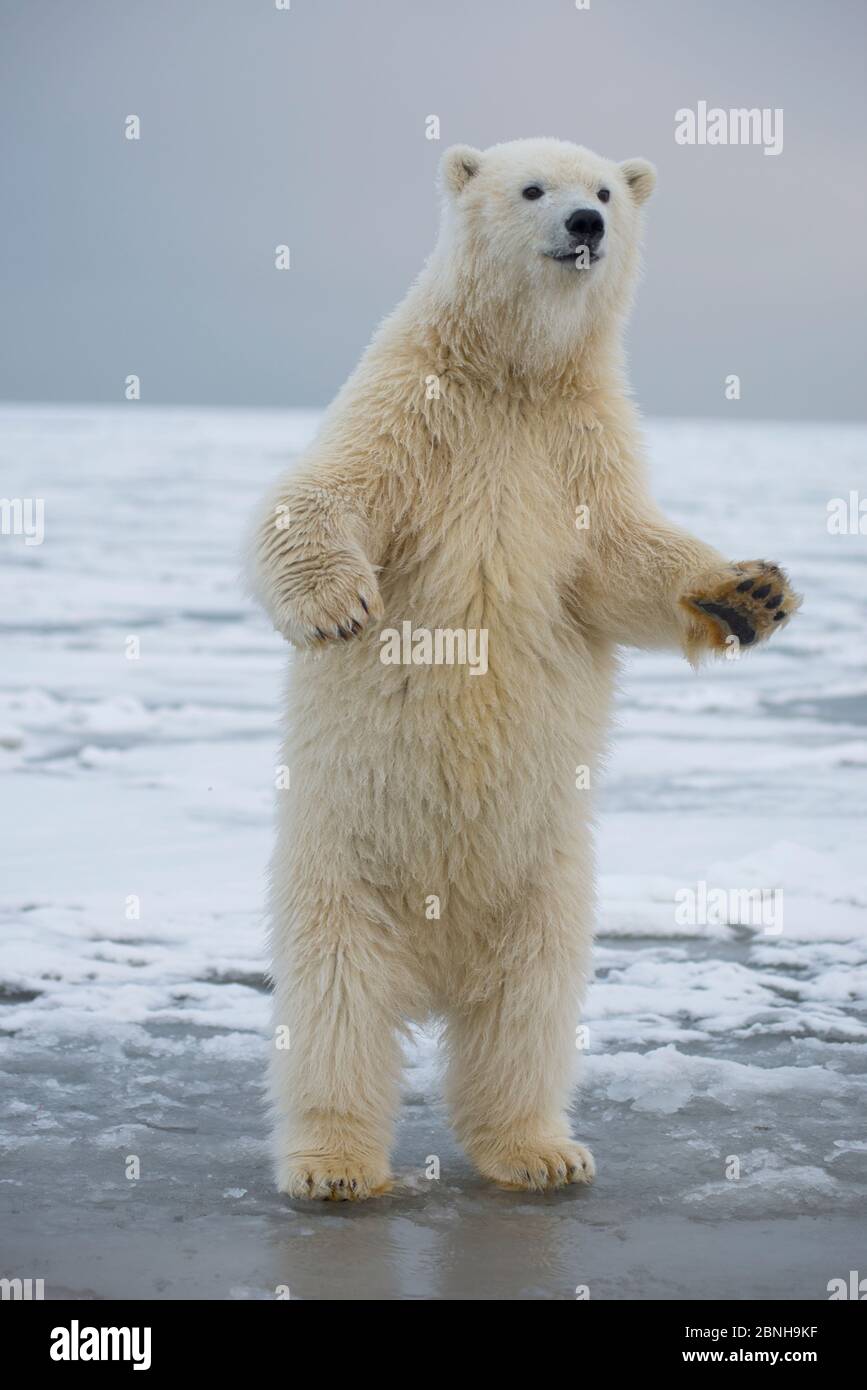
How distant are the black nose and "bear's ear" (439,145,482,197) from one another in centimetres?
40

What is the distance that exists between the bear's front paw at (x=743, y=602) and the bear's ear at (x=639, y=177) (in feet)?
3.29

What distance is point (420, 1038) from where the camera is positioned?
571 cm

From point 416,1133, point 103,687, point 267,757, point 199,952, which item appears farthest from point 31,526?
point 416,1133

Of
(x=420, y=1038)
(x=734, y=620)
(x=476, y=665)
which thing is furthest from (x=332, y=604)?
(x=420, y=1038)

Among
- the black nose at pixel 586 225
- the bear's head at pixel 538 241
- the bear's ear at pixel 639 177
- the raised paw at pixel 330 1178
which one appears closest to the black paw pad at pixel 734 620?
the bear's head at pixel 538 241

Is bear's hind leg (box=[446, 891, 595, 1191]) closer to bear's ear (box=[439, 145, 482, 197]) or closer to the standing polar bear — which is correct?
the standing polar bear

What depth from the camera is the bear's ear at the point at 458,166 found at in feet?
12.3

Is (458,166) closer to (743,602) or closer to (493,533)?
(493,533)

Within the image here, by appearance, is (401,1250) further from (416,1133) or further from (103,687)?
(103,687)

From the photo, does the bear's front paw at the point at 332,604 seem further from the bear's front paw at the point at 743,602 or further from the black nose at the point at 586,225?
the black nose at the point at 586,225

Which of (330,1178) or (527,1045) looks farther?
(527,1045)

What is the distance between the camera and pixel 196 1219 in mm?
3248

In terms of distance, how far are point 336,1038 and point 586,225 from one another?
178 cm

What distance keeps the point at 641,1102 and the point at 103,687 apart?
6972 millimetres
